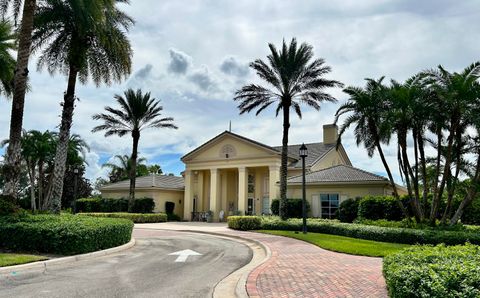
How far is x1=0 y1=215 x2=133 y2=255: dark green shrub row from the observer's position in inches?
461

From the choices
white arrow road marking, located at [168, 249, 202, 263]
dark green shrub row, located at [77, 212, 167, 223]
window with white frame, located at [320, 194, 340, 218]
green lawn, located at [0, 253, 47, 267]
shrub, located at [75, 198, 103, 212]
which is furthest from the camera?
shrub, located at [75, 198, 103, 212]

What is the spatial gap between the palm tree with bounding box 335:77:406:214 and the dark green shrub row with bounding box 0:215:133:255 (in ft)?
A: 47.6

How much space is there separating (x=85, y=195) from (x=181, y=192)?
2199cm

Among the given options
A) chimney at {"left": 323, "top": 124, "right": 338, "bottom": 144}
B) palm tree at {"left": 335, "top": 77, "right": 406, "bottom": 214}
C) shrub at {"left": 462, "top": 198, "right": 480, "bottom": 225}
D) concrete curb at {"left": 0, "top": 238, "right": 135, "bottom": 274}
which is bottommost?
concrete curb at {"left": 0, "top": 238, "right": 135, "bottom": 274}

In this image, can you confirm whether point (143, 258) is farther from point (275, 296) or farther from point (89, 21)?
point (89, 21)

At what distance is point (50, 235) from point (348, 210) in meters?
20.5

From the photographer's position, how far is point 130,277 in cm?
913

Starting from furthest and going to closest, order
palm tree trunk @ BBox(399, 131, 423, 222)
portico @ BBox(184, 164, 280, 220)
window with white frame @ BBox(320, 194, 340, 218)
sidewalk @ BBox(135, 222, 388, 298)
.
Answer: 1. portico @ BBox(184, 164, 280, 220)
2. window with white frame @ BBox(320, 194, 340, 218)
3. palm tree trunk @ BBox(399, 131, 423, 222)
4. sidewalk @ BBox(135, 222, 388, 298)

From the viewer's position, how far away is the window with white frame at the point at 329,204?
29845 millimetres

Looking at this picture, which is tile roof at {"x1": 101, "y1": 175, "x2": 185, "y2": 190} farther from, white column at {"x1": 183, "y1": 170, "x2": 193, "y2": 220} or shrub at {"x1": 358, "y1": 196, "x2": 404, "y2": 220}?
shrub at {"x1": 358, "y1": 196, "x2": 404, "y2": 220}

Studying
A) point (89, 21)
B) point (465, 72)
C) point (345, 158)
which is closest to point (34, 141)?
point (89, 21)

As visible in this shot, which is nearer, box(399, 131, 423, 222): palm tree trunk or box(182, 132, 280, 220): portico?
box(399, 131, 423, 222): palm tree trunk

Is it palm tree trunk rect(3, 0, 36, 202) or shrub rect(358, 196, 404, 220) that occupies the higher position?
palm tree trunk rect(3, 0, 36, 202)

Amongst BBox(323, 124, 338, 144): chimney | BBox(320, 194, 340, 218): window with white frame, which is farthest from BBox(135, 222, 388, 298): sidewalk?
BBox(323, 124, 338, 144): chimney
